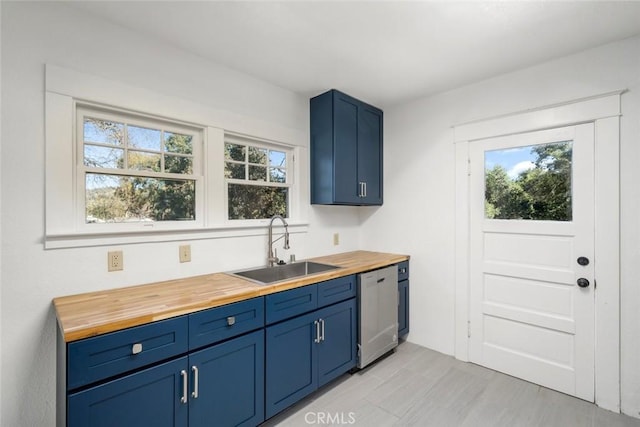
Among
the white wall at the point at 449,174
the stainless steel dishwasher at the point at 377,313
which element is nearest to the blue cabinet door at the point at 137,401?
the stainless steel dishwasher at the point at 377,313

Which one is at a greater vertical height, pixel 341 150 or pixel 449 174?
pixel 341 150

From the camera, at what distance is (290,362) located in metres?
1.96

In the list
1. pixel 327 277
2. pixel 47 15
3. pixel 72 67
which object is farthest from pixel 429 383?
pixel 47 15

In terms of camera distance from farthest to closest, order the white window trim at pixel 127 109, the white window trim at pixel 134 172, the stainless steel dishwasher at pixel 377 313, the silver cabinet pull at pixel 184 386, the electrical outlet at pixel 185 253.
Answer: the stainless steel dishwasher at pixel 377 313, the electrical outlet at pixel 185 253, the white window trim at pixel 134 172, the white window trim at pixel 127 109, the silver cabinet pull at pixel 184 386

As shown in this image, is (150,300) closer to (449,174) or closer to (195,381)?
(195,381)

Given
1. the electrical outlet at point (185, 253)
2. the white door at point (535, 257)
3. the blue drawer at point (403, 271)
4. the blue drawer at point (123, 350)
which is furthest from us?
the blue drawer at point (403, 271)

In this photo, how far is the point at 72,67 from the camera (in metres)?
1.67

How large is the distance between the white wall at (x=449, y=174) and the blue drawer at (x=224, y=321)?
1.91 meters

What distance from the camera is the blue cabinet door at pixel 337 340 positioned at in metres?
2.19

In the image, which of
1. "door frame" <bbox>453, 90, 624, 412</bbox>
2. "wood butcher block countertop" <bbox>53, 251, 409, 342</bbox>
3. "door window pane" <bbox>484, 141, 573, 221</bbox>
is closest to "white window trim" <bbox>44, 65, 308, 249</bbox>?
"wood butcher block countertop" <bbox>53, 251, 409, 342</bbox>

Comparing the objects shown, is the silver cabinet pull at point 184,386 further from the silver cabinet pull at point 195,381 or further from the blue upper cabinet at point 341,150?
the blue upper cabinet at point 341,150

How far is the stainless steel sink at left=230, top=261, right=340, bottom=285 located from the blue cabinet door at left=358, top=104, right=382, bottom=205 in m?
0.86

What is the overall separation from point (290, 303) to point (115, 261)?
1104 millimetres

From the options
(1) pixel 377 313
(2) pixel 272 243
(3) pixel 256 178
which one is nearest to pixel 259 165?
(3) pixel 256 178
